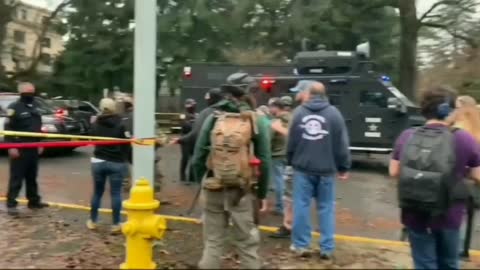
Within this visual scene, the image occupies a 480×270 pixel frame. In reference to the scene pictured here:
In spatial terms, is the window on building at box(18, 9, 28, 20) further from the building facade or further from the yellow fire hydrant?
the yellow fire hydrant

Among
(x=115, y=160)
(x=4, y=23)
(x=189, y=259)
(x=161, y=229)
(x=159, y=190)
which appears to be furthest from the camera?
(x=4, y=23)

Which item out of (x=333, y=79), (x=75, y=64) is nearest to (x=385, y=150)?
(x=333, y=79)

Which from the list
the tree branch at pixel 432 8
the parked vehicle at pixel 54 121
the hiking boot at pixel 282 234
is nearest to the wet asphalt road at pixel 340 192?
the parked vehicle at pixel 54 121

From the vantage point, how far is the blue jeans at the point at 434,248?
502cm

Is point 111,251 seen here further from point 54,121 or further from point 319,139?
point 54,121

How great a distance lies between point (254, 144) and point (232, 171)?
Answer: 39 cm

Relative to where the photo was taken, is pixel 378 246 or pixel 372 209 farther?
pixel 372 209

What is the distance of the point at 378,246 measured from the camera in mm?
7039

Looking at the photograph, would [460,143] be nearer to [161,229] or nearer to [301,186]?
[301,186]

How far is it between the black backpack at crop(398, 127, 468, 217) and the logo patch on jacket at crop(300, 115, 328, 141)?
143cm

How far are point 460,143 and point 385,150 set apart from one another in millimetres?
10083

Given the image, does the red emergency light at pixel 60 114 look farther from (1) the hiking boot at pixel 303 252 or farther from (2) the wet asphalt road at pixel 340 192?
(1) the hiking boot at pixel 303 252

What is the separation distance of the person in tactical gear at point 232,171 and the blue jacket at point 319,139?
0.62m

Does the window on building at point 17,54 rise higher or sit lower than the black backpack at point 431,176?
higher
